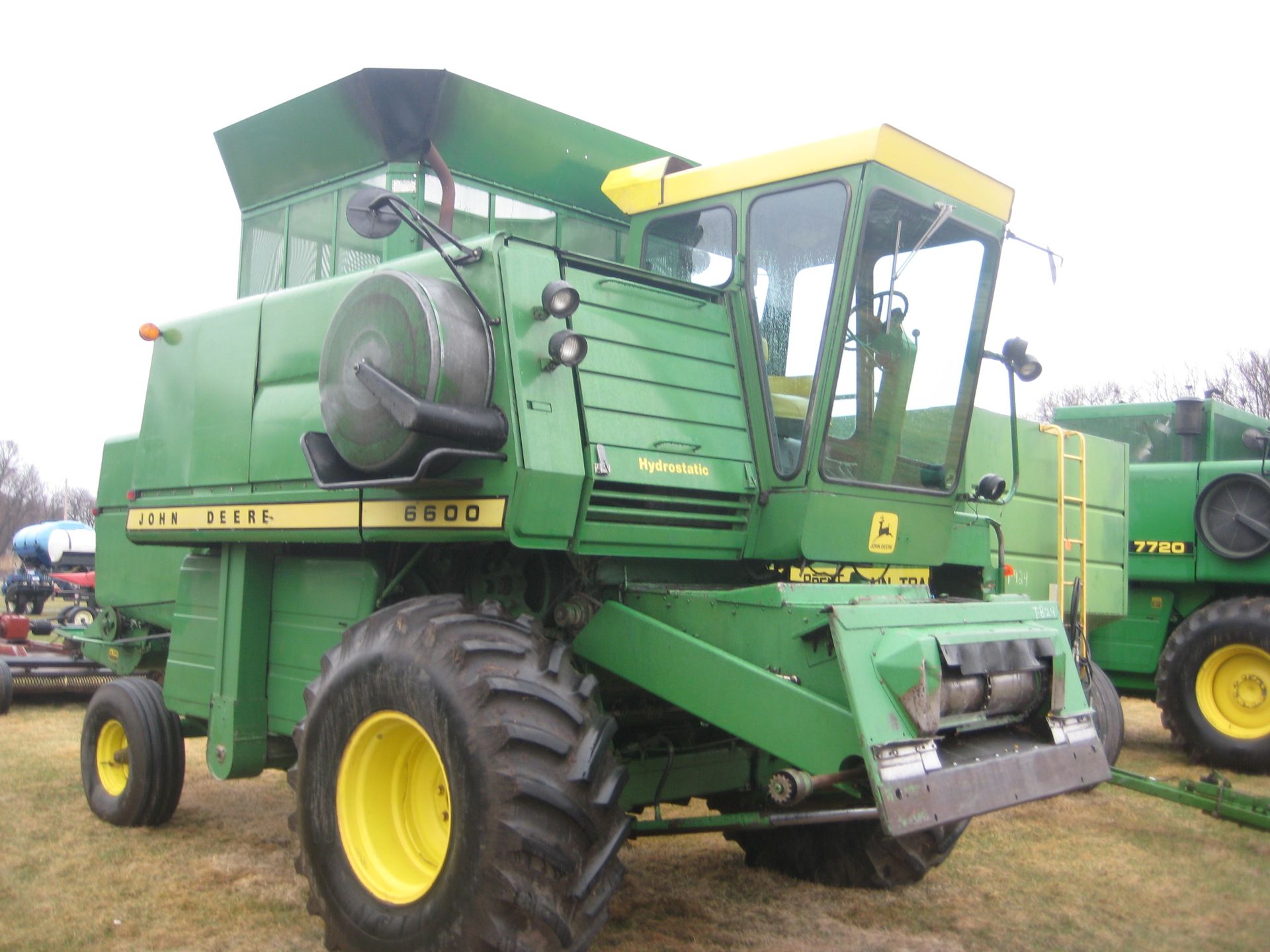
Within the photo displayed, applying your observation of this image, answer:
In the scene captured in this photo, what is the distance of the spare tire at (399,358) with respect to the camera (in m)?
4.13

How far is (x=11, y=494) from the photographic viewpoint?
225ft

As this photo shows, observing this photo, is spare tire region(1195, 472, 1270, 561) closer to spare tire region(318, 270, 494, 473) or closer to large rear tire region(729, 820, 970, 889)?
large rear tire region(729, 820, 970, 889)

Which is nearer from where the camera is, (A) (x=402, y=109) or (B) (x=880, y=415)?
(B) (x=880, y=415)

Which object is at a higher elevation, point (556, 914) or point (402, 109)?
point (402, 109)

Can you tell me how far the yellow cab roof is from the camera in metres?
4.88

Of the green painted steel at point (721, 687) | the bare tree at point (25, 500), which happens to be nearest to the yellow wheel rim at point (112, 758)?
the green painted steel at point (721, 687)

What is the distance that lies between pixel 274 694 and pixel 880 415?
3.06 metres

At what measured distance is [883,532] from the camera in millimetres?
5211

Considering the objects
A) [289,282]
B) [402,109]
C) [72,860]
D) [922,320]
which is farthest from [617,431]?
[72,860]

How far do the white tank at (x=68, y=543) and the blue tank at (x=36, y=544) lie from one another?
0.41 feet

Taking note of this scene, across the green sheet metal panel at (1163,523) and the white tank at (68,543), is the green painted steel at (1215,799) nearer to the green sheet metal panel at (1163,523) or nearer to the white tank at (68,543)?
the green sheet metal panel at (1163,523)

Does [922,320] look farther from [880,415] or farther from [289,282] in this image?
[289,282]

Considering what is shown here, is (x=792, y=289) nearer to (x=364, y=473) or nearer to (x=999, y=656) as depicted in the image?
(x=999, y=656)

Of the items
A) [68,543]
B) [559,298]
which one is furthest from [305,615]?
[68,543]
